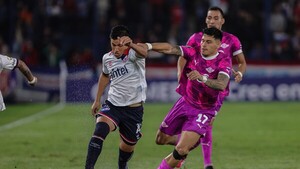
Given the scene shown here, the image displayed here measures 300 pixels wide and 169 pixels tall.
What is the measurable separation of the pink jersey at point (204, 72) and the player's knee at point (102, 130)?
1.31 m

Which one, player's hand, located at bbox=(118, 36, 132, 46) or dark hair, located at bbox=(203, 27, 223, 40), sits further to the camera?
dark hair, located at bbox=(203, 27, 223, 40)

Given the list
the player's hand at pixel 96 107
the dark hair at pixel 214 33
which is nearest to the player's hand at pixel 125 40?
the dark hair at pixel 214 33

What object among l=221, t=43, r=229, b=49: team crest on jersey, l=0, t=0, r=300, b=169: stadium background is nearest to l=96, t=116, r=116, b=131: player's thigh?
l=221, t=43, r=229, b=49: team crest on jersey

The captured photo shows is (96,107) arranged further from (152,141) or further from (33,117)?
(33,117)

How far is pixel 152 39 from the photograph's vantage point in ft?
98.7

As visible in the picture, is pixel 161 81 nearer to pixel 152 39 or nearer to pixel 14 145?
pixel 152 39

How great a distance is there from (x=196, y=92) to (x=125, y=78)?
114 cm

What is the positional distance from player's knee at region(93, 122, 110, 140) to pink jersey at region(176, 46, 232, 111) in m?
1.31

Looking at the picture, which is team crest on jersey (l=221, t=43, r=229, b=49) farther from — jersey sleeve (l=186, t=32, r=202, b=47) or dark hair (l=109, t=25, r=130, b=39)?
dark hair (l=109, t=25, r=130, b=39)

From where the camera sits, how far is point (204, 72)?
38.5 feet

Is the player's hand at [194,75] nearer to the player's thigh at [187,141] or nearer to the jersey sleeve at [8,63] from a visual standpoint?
the player's thigh at [187,141]

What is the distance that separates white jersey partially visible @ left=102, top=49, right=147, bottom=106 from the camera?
1212 cm

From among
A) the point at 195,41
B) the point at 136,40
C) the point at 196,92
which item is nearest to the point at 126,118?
the point at 196,92

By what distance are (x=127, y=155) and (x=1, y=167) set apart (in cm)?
253
